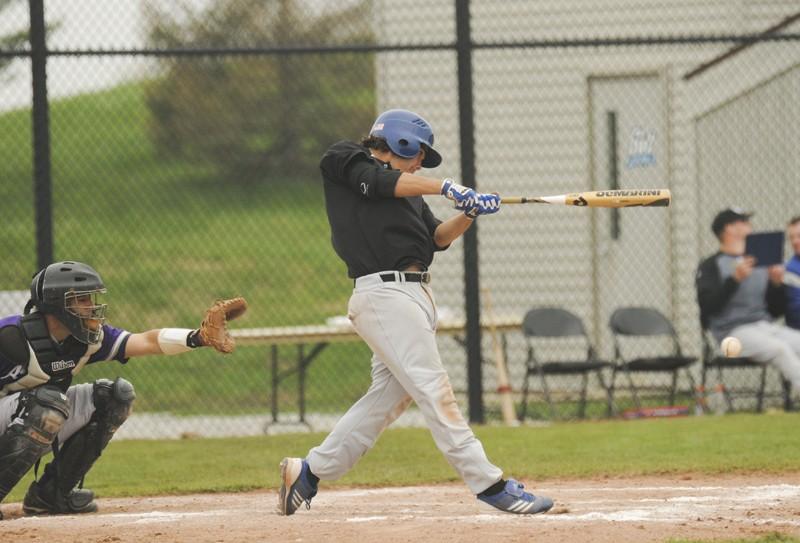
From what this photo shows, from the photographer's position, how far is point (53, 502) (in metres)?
6.64

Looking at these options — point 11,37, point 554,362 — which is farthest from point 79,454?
point 11,37

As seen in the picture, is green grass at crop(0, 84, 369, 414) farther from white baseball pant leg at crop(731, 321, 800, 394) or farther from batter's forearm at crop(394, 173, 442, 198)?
batter's forearm at crop(394, 173, 442, 198)

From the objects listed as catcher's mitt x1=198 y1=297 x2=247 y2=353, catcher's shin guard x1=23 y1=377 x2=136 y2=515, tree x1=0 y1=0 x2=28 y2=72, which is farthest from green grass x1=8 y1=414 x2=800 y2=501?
tree x1=0 y1=0 x2=28 y2=72

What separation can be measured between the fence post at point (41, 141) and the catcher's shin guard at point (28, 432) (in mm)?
3856

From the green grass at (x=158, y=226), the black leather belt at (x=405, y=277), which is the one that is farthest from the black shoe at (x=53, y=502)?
the green grass at (x=158, y=226)

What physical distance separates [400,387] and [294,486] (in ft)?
2.15

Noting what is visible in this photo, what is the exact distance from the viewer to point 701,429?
9.66 metres

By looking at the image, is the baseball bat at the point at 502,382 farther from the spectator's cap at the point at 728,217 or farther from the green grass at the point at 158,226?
the green grass at the point at 158,226

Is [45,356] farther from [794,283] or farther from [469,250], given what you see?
[794,283]

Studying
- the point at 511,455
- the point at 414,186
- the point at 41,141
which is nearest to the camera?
the point at 414,186

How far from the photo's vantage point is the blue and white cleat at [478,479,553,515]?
576 cm

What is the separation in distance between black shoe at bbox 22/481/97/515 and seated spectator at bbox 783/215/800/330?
5684 millimetres

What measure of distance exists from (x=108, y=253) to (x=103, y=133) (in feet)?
30.5

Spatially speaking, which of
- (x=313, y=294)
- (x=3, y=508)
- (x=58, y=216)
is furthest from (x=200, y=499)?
(x=58, y=216)
